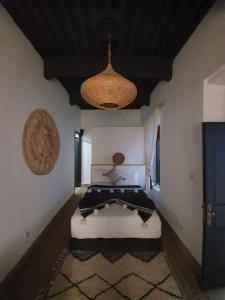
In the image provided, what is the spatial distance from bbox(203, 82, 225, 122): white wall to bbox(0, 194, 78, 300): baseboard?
2494 millimetres

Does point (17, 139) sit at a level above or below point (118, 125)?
below

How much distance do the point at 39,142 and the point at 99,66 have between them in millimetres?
1490

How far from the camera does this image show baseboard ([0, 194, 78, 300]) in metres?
1.85

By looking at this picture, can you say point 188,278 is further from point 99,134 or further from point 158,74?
point 99,134

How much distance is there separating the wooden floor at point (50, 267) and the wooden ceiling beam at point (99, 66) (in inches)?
102

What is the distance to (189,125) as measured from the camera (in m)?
2.41

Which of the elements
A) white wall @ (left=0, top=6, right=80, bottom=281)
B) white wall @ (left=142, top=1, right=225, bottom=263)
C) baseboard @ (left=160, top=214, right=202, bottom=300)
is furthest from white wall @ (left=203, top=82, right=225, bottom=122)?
white wall @ (left=0, top=6, right=80, bottom=281)

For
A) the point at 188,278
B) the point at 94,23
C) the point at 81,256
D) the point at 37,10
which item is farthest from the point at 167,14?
the point at 81,256

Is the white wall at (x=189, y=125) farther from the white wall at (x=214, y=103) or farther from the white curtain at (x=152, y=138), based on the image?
the white curtain at (x=152, y=138)

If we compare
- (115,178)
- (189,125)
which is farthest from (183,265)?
(115,178)

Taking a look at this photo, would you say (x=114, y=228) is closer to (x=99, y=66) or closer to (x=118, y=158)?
(x=99, y=66)

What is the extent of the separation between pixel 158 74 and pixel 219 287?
→ 2.86 metres

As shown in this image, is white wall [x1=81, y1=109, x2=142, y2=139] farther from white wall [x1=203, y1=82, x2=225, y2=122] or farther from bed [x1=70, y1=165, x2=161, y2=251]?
white wall [x1=203, y1=82, x2=225, y2=122]

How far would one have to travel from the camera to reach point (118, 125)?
20.4 feet
